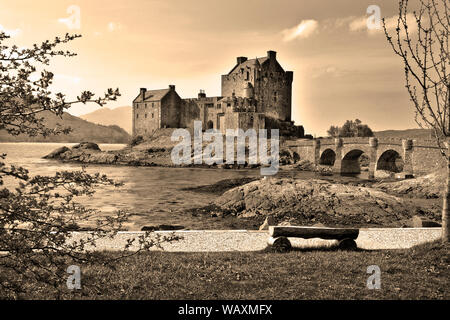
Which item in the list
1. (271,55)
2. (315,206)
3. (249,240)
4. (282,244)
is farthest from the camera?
(271,55)

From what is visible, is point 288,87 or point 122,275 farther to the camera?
point 288,87

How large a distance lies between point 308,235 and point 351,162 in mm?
53781

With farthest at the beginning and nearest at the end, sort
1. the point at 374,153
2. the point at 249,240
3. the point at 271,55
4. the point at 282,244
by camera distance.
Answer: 1. the point at 271,55
2. the point at 374,153
3. the point at 249,240
4. the point at 282,244

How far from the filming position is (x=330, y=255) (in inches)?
430

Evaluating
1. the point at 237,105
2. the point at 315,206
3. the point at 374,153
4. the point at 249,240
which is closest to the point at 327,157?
the point at 374,153

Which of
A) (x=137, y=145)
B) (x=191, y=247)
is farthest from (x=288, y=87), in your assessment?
(x=191, y=247)

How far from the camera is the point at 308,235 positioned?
1195 cm

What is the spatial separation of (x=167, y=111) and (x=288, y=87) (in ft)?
94.5

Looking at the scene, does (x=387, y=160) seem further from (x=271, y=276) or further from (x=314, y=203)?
(x=271, y=276)

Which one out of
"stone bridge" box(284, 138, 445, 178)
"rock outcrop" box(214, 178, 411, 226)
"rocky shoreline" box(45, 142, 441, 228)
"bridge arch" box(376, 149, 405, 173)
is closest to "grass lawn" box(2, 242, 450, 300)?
"rocky shoreline" box(45, 142, 441, 228)

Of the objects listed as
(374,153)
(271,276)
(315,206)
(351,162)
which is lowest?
(315,206)

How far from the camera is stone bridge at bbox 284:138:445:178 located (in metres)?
45.7

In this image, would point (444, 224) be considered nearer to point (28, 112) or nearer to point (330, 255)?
point (330, 255)

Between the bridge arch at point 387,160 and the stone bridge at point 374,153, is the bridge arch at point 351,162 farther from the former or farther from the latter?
the bridge arch at point 387,160
